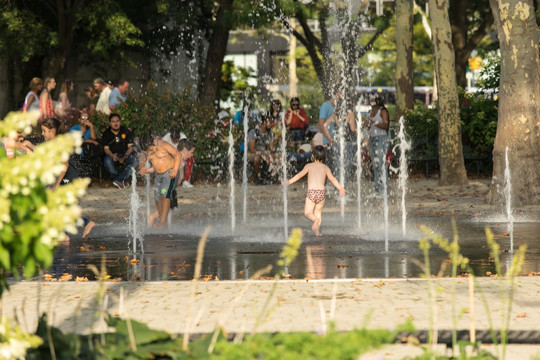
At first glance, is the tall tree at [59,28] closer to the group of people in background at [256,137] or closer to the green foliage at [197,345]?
the group of people in background at [256,137]

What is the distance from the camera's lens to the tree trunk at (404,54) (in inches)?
1133

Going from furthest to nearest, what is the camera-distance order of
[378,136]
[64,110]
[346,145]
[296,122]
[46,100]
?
[296,122] → [64,110] → [46,100] → [346,145] → [378,136]

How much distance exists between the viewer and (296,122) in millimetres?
25359

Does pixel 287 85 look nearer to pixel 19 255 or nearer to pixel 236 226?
pixel 236 226

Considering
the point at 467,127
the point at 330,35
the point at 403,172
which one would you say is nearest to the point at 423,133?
the point at 467,127

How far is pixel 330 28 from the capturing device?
42.4 m

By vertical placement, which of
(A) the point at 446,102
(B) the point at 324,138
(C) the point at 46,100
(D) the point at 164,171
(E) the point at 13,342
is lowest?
(E) the point at 13,342

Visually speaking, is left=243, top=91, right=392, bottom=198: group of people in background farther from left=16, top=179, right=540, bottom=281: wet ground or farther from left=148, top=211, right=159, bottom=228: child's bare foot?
left=148, top=211, right=159, bottom=228: child's bare foot

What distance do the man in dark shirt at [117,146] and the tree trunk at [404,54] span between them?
865 cm

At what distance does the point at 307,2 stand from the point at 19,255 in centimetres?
3283

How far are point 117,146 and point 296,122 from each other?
4882 millimetres

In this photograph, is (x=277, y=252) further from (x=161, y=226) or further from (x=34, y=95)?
(x=34, y=95)

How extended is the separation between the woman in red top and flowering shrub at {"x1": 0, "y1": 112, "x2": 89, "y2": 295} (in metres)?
21.2

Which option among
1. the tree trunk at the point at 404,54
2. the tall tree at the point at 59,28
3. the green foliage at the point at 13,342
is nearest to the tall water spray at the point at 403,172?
the tree trunk at the point at 404,54
